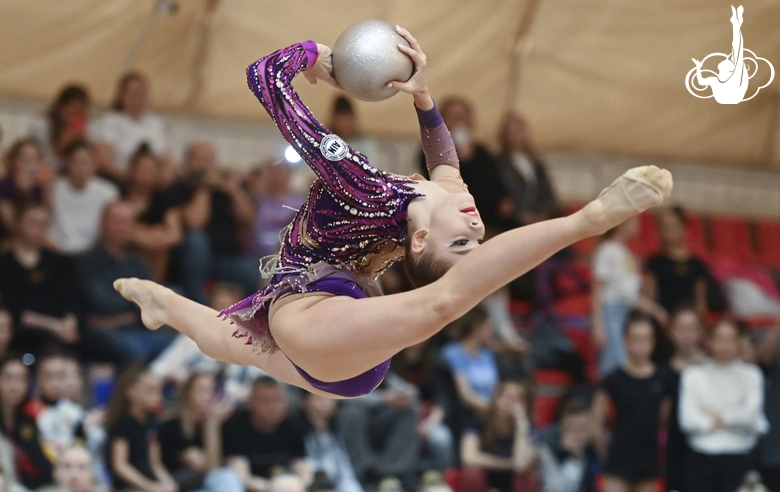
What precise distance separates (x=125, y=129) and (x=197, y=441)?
2.49 metres

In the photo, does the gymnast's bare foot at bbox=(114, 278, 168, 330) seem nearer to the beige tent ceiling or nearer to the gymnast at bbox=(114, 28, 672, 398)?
the gymnast at bbox=(114, 28, 672, 398)

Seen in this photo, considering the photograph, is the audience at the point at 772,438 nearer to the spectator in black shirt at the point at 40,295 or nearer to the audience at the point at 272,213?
the audience at the point at 272,213

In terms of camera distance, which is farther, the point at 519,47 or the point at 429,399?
the point at 519,47

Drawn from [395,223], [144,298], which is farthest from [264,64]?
[144,298]

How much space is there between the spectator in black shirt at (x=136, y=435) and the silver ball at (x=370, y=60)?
10.4 ft

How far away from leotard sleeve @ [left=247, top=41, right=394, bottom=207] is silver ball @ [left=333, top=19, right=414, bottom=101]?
0.16 m

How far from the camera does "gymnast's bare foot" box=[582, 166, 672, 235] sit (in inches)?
112

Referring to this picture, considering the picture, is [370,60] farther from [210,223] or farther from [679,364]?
[679,364]

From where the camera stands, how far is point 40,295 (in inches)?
262

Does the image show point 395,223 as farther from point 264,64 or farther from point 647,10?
point 647,10

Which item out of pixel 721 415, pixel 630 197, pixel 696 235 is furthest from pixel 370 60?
pixel 696 235

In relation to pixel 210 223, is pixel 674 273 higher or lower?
lower

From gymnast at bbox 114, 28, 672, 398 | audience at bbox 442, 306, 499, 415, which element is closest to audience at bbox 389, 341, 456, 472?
audience at bbox 442, 306, 499, 415

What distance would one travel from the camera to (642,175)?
284 centimetres
